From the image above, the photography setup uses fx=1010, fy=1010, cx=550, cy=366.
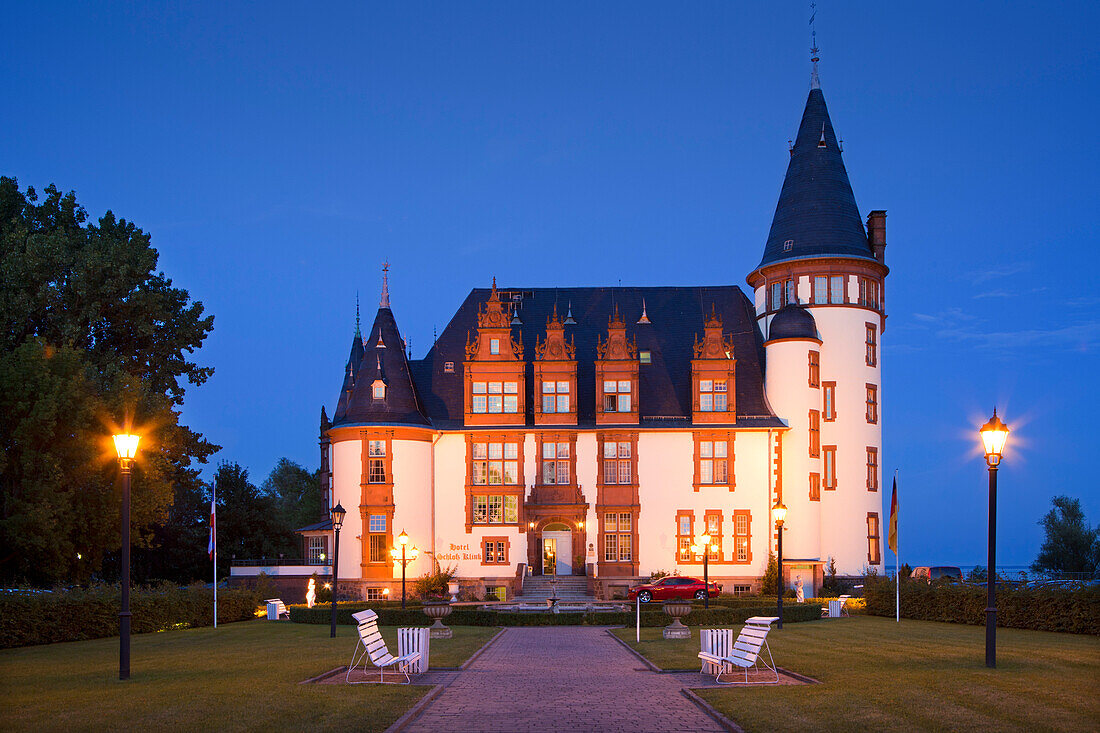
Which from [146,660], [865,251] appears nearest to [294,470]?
[865,251]

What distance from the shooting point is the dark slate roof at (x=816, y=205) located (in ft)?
167

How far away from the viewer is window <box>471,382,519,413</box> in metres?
50.8

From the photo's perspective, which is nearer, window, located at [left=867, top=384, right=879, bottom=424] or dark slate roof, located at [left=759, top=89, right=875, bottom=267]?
dark slate roof, located at [left=759, top=89, right=875, bottom=267]

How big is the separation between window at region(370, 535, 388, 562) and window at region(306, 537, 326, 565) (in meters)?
5.29

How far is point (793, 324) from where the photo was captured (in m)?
Result: 50.0

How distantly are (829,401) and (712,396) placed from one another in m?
6.01

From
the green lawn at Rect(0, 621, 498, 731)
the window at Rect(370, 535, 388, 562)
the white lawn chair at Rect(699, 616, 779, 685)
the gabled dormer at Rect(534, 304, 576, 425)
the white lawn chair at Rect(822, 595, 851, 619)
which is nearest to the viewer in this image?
the green lawn at Rect(0, 621, 498, 731)

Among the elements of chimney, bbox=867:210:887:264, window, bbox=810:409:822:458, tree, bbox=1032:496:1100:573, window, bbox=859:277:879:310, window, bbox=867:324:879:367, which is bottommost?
tree, bbox=1032:496:1100:573

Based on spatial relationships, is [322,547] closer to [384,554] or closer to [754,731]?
[384,554]

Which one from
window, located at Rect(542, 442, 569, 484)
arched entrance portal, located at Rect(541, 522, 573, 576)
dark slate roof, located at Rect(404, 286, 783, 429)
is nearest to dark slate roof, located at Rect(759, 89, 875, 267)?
dark slate roof, located at Rect(404, 286, 783, 429)

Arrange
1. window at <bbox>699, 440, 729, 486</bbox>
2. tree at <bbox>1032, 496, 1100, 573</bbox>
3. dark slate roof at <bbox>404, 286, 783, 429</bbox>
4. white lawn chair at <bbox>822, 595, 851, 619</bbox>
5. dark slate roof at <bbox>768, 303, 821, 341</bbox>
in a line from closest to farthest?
white lawn chair at <bbox>822, 595, 851, 619</bbox> < dark slate roof at <bbox>768, 303, 821, 341</bbox> < window at <bbox>699, 440, 729, 486</bbox> < dark slate roof at <bbox>404, 286, 783, 429</bbox> < tree at <bbox>1032, 496, 1100, 573</bbox>

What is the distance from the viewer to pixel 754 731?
13.1 m

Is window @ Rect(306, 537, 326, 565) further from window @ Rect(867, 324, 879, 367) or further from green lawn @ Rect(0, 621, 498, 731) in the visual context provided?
window @ Rect(867, 324, 879, 367)

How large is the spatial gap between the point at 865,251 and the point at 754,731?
41866mm
